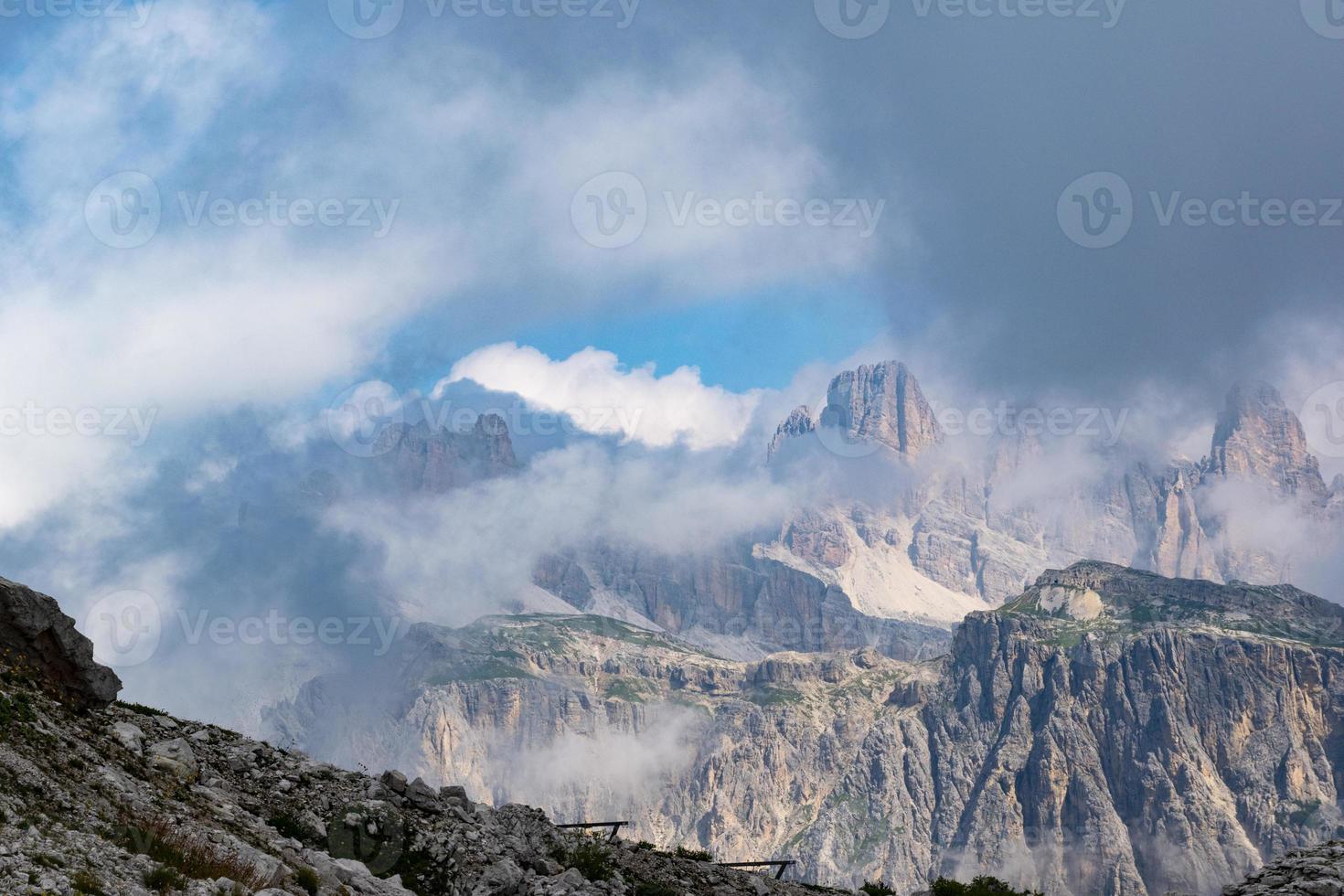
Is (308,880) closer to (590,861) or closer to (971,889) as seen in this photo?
(590,861)

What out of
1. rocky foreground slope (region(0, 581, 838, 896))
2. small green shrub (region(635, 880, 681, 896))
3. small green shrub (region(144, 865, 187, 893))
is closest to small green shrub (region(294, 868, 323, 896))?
rocky foreground slope (region(0, 581, 838, 896))

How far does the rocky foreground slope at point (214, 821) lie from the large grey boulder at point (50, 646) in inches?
1.8

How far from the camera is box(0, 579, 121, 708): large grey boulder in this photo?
3547 centimetres

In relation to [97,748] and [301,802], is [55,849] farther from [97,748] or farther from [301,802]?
[301,802]

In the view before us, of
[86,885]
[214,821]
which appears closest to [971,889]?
[214,821]

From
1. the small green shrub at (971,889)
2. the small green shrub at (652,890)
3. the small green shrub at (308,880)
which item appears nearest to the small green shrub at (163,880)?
the small green shrub at (308,880)

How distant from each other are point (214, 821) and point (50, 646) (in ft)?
27.7

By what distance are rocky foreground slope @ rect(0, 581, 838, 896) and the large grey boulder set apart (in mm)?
46

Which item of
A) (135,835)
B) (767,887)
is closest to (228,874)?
(135,835)

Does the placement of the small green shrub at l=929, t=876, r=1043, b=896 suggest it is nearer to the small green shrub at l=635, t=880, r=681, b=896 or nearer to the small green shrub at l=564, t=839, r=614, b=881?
the small green shrub at l=635, t=880, r=681, b=896

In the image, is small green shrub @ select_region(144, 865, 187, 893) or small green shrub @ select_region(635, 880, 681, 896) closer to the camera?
small green shrub @ select_region(144, 865, 187, 893)

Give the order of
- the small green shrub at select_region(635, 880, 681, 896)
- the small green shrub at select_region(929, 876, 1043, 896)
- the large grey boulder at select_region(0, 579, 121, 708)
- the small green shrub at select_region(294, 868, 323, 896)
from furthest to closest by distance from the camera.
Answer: the small green shrub at select_region(929, 876, 1043, 896) → the small green shrub at select_region(635, 880, 681, 896) → the large grey boulder at select_region(0, 579, 121, 708) → the small green shrub at select_region(294, 868, 323, 896)

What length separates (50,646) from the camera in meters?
36.5

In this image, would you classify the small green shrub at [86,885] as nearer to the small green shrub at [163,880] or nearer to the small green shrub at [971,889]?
the small green shrub at [163,880]
